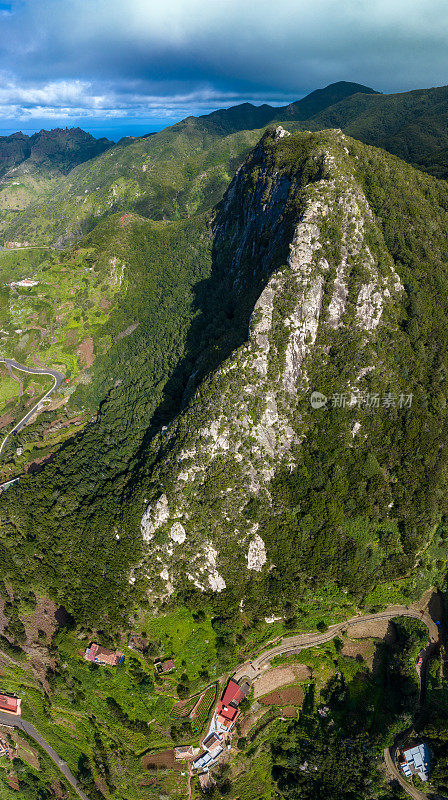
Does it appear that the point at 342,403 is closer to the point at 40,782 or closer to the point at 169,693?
the point at 169,693

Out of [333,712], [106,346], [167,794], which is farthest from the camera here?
[106,346]

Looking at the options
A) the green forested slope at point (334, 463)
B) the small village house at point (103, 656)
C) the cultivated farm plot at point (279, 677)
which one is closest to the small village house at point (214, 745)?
the cultivated farm plot at point (279, 677)

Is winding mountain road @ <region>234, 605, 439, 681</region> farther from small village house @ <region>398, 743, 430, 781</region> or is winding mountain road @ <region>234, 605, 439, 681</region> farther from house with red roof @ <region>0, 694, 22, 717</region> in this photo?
house with red roof @ <region>0, 694, 22, 717</region>

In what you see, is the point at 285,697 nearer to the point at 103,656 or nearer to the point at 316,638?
the point at 316,638

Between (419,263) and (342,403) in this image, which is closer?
(342,403)

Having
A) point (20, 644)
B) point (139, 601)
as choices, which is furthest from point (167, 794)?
point (20, 644)

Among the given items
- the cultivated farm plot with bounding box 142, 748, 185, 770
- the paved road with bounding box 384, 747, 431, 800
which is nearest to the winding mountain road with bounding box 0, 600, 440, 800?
the cultivated farm plot with bounding box 142, 748, 185, 770

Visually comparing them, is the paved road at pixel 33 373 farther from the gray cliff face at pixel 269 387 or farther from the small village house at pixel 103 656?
the gray cliff face at pixel 269 387
